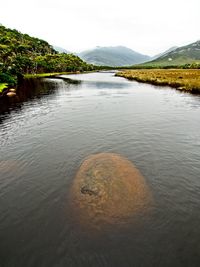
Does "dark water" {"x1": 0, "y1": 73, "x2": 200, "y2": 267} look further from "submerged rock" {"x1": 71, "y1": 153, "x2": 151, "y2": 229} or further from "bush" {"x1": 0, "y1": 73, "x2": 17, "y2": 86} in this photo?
"bush" {"x1": 0, "y1": 73, "x2": 17, "y2": 86}

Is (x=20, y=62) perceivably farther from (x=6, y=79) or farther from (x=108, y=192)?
(x=108, y=192)

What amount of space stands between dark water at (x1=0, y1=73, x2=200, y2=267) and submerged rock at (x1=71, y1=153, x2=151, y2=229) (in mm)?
678

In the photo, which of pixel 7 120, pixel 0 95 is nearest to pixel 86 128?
pixel 7 120

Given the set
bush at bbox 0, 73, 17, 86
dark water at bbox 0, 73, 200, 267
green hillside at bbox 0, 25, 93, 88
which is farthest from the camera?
green hillside at bbox 0, 25, 93, 88

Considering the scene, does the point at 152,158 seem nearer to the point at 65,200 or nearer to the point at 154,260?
the point at 65,200

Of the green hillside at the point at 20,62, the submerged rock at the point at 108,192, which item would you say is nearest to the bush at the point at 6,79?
the green hillside at the point at 20,62

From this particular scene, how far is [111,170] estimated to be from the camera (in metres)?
16.8

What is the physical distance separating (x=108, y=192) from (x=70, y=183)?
10.7 feet

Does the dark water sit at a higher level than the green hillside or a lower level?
lower

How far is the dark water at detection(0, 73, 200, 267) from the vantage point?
1025 centimetres

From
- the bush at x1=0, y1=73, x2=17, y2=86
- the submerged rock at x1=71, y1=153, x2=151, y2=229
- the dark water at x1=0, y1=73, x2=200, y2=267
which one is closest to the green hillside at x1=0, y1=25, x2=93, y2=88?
the bush at x1=0, y1=73, x2=17, y2=86

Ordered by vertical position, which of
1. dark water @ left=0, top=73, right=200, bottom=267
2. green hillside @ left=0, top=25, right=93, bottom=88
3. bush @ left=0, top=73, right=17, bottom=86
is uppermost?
green hillside @ left=0, top=25, right=93, bottom=88

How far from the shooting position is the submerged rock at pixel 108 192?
12.4 m

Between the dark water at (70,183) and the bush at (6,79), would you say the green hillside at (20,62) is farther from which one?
the dark water at (70,183)
